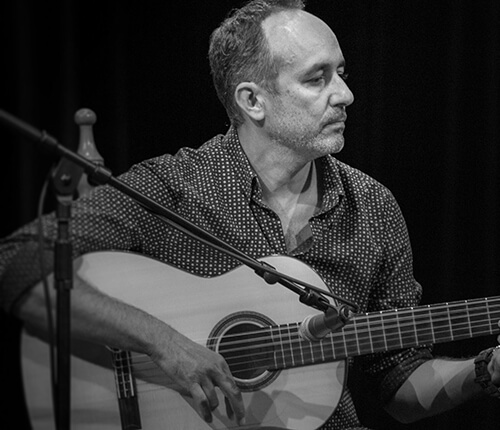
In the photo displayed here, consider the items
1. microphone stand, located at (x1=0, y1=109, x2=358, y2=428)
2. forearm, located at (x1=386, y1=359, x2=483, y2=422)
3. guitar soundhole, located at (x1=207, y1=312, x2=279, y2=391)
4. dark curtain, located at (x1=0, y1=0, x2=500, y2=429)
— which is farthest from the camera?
dark curtain, located at (x1=0, y1=0, x2=500, y2=429)

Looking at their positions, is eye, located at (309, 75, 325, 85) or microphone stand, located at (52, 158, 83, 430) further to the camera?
eye, located at (309, 75, 325, 85)

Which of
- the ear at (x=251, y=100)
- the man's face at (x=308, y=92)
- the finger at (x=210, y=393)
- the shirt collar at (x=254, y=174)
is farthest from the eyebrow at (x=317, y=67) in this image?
the finger at (x=210, y=393)

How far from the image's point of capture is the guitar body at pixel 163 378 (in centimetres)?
184

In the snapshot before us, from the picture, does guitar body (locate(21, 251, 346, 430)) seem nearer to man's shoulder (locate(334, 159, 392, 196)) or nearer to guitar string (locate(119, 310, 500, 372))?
guitar string (locate(119, 310, 500, 372))

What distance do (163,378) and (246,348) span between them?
0.73 feet

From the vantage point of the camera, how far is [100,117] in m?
2.33

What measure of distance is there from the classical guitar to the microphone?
267mm

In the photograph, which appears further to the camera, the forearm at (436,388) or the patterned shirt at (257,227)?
the forearm at (436,388)

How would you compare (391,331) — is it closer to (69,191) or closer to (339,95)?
(339,95)

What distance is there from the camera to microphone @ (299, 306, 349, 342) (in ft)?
5.64

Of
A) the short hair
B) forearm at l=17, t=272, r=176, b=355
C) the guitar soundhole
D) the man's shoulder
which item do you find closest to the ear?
the short hair

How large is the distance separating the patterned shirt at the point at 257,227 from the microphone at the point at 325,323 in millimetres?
394

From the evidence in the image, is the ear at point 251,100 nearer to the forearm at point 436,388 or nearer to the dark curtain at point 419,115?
the dark curtain at point 419,115

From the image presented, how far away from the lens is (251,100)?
7.88ft
